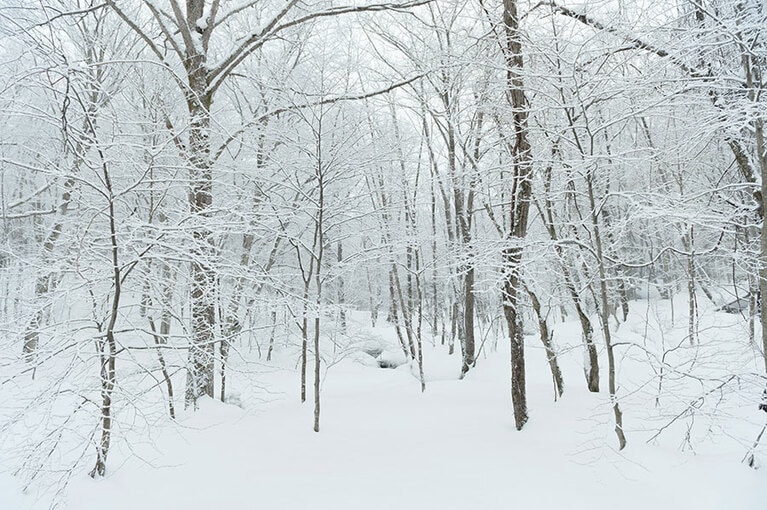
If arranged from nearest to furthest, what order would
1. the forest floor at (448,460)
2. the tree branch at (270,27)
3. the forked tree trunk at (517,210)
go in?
the forest floor at (448,460)
the forked tree trunk at (517,210)
the tree branch at (270,27)

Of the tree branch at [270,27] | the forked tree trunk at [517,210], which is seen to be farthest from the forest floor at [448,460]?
the tree branch at [270,27]

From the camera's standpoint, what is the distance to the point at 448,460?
507cm

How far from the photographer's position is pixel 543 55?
5.11 meters

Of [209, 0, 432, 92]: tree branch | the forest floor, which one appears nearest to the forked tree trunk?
the forest floor

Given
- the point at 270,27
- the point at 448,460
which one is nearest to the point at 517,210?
the point at 448,460

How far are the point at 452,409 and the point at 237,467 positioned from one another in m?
3.30

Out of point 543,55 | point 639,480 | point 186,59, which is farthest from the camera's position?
point 186,59

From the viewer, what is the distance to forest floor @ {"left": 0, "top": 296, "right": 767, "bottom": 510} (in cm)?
402

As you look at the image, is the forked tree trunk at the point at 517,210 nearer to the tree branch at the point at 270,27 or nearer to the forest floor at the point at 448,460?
the forest floor at the point at 448,460

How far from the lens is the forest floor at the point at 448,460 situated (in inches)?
158

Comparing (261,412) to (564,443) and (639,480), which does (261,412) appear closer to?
(564,443)

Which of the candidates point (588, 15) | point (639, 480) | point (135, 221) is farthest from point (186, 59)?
point (639, 480)

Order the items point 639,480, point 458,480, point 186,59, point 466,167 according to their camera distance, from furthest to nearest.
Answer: point 466,167
point 186,59
point 458,480
point 639,480

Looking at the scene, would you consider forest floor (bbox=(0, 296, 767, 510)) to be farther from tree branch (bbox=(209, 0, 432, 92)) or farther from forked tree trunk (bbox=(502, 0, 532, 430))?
tree branch (bbox=(209, 0, 432, 92))
